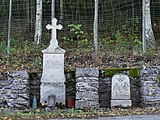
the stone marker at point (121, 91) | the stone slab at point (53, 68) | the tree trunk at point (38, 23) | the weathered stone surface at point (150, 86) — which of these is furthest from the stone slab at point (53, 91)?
the tree trunk at point (38, 23)

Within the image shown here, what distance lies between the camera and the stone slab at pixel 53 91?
1010 cm

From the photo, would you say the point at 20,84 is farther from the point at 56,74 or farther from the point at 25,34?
the point at 25,34

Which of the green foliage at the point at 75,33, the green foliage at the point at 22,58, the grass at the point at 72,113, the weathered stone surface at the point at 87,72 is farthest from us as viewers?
the green foliage at the point at 75,33

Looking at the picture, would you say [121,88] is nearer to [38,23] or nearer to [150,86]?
[150,86]

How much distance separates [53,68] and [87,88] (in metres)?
1.05

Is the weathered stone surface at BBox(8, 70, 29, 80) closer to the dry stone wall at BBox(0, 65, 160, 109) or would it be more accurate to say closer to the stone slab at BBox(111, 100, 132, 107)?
the dry stone wall at BBox(0, 65, 160, 109)

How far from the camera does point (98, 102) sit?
390 inches

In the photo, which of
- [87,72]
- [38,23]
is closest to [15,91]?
[87,72]

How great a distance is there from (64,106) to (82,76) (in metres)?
0.88

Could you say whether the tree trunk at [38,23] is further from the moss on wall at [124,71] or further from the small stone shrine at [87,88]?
the moss on wall at [124,71]

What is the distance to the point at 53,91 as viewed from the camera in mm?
10102

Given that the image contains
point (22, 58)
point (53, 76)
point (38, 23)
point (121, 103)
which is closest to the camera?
point (121, 103)

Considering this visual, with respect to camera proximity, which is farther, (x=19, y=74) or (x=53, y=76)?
(x=53, y=76)

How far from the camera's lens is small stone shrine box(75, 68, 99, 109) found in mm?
9758
